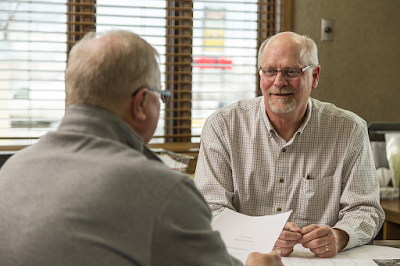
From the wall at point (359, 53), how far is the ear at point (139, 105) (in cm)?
233

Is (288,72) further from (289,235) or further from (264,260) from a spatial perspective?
(264,260)

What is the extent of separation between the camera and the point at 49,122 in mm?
2711

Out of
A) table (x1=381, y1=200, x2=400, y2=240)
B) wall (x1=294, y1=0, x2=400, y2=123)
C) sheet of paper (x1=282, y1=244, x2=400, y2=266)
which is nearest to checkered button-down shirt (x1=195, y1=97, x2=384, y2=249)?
sheet of paper (x1=282, y1=244, x2=400, y2=266)

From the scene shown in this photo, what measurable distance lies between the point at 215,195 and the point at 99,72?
0.88 m

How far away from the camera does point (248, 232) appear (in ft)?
3.93

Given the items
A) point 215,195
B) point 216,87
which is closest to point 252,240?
point 215,195

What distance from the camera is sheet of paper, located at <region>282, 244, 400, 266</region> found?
3.82 feet

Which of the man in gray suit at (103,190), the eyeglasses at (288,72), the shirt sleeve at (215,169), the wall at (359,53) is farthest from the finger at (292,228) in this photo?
the wall at (359,53)

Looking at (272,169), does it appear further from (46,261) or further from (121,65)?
(46,261)

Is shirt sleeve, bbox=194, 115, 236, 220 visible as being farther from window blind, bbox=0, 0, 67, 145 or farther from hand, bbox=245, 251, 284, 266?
window blind, bbox=0, 0, 67, 145

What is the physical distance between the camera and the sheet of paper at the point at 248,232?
112 centimetres

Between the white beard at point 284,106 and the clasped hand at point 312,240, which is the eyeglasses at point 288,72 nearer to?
the white beard at point 284,106

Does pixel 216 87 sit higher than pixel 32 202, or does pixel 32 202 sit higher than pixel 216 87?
pixel 216 87

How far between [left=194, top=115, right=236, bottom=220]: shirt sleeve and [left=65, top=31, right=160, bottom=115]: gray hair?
0.81m
